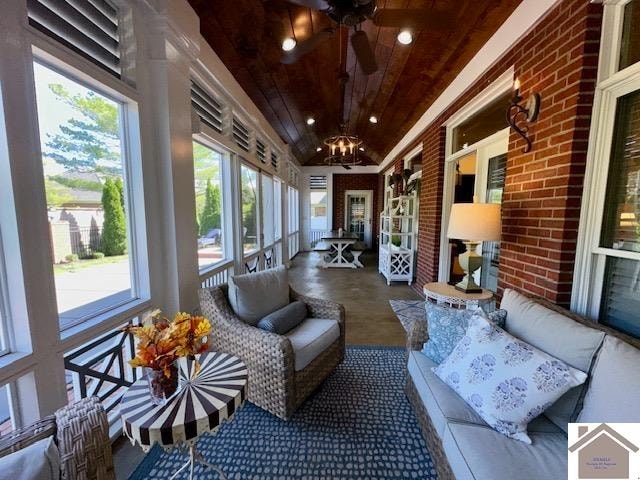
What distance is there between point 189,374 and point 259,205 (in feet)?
11.0

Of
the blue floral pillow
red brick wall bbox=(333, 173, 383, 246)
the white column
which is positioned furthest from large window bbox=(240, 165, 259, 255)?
red brick wall bbox=(333, 173, 383, 246)

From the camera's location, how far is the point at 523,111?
201 cm

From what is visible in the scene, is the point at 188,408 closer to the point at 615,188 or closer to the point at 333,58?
the point at 615,188

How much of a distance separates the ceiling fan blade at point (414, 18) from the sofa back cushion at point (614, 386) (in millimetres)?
1896

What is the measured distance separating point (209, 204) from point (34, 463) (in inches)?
96.9

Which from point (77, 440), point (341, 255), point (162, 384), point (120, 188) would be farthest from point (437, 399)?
point (341, 255)

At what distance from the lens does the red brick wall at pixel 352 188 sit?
30.3ft

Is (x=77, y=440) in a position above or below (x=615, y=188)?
below

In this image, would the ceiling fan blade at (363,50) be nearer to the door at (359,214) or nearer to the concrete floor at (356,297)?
the concrete floor at (356,297)

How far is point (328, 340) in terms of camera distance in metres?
2.06

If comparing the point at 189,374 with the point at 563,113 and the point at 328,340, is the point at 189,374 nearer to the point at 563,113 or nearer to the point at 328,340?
the point at 328,340

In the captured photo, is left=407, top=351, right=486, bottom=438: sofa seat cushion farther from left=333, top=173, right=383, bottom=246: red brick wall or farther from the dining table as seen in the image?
left=333, top=173, right=383, bottom=246: red brick wall

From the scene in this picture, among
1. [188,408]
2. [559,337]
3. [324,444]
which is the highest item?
[559,337]

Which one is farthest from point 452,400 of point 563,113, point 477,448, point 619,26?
point 619,26
